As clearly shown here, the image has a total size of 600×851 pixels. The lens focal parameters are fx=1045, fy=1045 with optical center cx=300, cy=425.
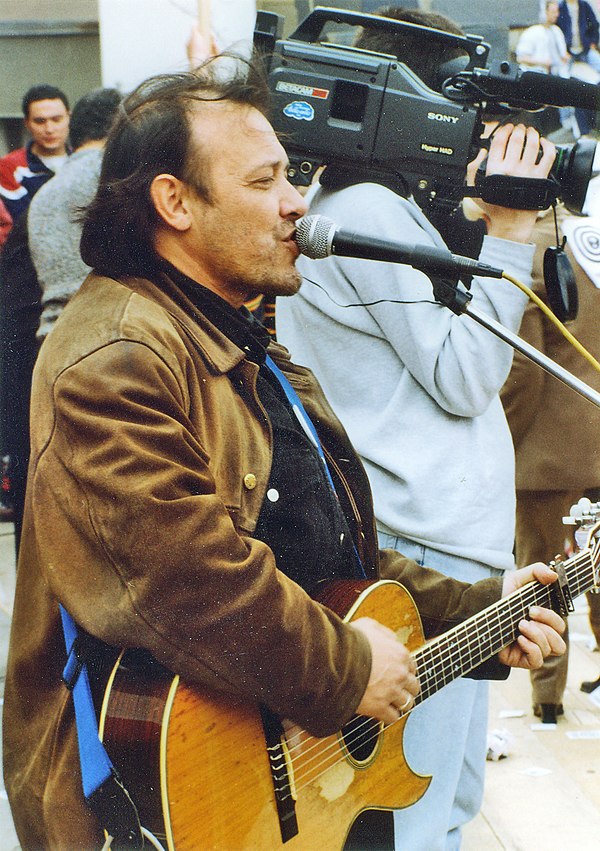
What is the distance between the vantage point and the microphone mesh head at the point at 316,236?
1524mm

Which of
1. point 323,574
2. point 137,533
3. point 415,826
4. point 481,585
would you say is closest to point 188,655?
point 137,533

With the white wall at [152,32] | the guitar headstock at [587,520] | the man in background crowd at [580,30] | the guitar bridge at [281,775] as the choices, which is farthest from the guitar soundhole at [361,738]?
the man in background crowd at [580,30]

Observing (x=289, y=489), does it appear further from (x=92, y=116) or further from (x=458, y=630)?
(x=92, y=116)

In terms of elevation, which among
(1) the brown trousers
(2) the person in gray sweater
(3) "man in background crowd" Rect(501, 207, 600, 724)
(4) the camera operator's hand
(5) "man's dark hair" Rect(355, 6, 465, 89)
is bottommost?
(1) the brown trousers

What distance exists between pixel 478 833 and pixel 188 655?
4.40 ft

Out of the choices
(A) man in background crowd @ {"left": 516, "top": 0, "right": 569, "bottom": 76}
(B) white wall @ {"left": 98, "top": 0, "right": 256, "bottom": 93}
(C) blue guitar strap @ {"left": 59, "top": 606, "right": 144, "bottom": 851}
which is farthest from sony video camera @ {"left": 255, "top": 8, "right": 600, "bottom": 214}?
(C) blue guitar strap @ {"left": 59, "top": 606, "right": 144, "bottom": 851}

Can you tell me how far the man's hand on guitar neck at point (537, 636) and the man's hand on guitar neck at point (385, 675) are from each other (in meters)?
0.28

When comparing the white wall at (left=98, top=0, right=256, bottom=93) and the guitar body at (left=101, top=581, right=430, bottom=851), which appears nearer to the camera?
the guitar body at (left=101, top=581, right=430, bottom=851)

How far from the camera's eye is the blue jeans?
192 cm

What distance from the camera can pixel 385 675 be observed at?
59.7 inches

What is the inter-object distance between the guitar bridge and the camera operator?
39 centimetres

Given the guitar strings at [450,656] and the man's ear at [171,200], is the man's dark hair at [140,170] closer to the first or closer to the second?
the man's ear at [171,200]

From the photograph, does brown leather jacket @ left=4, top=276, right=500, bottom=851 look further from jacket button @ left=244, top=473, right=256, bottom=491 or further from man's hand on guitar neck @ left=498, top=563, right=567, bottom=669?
man's hand on guitar neck @ left=498, top=563, right=567, bottom=669

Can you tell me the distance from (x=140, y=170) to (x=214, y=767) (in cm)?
85
